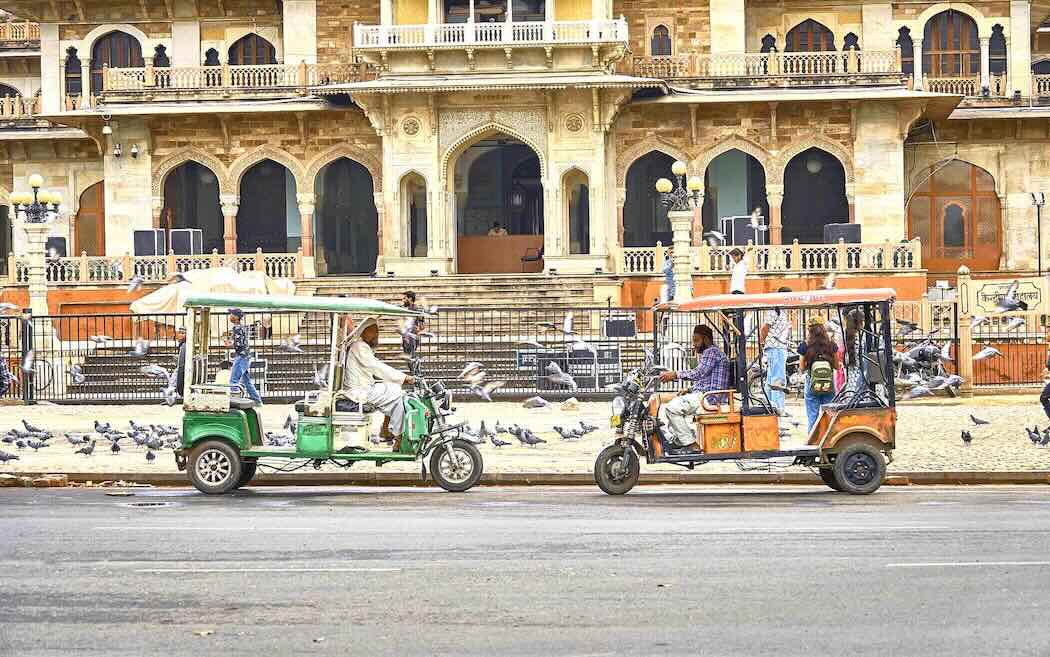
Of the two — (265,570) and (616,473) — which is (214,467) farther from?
(265,570)

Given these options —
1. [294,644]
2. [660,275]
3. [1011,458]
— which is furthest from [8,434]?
[660,275]

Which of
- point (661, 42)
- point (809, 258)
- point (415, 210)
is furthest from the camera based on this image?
point (415, 210)

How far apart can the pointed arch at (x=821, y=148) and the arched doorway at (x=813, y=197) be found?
71.4 inches

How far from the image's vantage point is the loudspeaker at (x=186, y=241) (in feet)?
124

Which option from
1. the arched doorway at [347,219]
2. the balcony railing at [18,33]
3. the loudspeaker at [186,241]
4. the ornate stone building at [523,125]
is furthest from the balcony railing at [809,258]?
the balcony railing at [18,33]

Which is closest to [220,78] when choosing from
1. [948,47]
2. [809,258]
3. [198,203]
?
[198,203]

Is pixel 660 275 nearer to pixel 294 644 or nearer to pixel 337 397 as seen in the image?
pixel 337 397

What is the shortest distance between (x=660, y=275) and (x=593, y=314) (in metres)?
6.01

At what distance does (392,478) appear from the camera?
17594 millimetres

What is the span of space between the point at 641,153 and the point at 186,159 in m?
10.3

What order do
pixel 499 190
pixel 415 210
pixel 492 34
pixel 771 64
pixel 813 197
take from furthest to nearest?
pixel 499 190
pixel 813 197
pixel 415 210
pixel 771 64
pixel 492 34

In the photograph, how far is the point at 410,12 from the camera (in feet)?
128

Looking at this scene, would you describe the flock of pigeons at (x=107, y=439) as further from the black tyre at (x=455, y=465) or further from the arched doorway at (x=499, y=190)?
the arched doorway at (x=499, y=190)

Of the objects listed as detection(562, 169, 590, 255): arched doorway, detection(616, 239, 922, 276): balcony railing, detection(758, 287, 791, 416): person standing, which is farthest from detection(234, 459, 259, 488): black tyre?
detection(562, 169, 590, 255): arched doorway
